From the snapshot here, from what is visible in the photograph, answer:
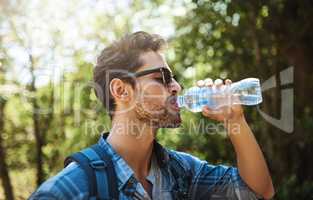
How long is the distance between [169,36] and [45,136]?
89.3 inches

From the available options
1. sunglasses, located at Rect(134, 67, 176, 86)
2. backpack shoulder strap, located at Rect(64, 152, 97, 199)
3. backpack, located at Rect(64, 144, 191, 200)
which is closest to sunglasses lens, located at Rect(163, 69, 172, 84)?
sunglasses, located at Rect(134, 67, 176, 86)

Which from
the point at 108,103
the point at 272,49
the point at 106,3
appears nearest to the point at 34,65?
the point at 106,3

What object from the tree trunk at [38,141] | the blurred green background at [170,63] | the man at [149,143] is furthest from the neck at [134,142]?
the tree trunk at [38,141]

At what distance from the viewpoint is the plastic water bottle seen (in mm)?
2355

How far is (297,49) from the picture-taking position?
5.48 m

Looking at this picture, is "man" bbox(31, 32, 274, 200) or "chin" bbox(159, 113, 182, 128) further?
"chin" bbox(159, 113, 182, 128)

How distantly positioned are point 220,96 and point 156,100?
0.41 metres

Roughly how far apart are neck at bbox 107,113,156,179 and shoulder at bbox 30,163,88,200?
41 cm

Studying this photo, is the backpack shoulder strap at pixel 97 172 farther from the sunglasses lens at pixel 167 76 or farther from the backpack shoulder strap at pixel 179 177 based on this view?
the sunglasses lens at pixel 167 76

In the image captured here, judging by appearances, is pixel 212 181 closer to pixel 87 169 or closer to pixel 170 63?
Result: pixel 87 169

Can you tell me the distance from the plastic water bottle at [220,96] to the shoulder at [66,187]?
64 centimetres

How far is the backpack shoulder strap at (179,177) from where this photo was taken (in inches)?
97.0

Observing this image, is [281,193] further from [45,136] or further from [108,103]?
[45,136]

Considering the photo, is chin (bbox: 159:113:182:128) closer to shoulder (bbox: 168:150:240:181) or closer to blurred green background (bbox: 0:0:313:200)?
shoulder (bbox: 168:150:240:181)
